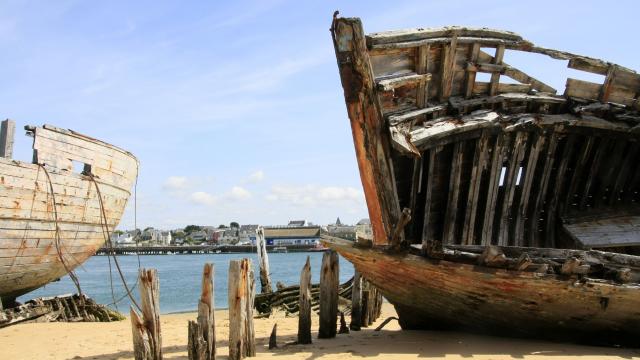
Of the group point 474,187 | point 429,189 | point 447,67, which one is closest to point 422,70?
point 447,67

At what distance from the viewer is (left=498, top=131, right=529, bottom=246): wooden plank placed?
9.30 m

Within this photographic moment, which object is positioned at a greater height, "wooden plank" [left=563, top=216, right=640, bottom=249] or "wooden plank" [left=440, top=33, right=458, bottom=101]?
"wooden plank" [left=440, top=33, right=458, bottom=101]

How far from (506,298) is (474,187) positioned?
224cm

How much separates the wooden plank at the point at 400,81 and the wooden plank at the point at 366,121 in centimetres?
14

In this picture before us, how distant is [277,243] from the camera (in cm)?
10544

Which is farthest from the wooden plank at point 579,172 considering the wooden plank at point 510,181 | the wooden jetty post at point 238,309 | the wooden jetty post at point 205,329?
the wooden jetty post at point 205,329

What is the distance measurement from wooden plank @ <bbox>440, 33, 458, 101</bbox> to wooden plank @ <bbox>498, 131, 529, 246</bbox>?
156cm

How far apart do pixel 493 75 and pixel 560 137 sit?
182 centimetres

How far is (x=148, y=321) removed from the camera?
690cm

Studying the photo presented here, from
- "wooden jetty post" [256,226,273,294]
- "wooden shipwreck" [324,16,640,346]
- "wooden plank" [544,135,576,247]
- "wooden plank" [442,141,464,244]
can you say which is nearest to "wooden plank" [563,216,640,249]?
"wooden shipwreck" [324,16,640,346]

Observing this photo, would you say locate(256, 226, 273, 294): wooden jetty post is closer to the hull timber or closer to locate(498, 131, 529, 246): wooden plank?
the hull timber

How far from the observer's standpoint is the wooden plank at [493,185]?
905 centimetres

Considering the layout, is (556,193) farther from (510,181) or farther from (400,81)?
(400,81)

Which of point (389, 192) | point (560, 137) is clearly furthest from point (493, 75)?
point (389, 192)
